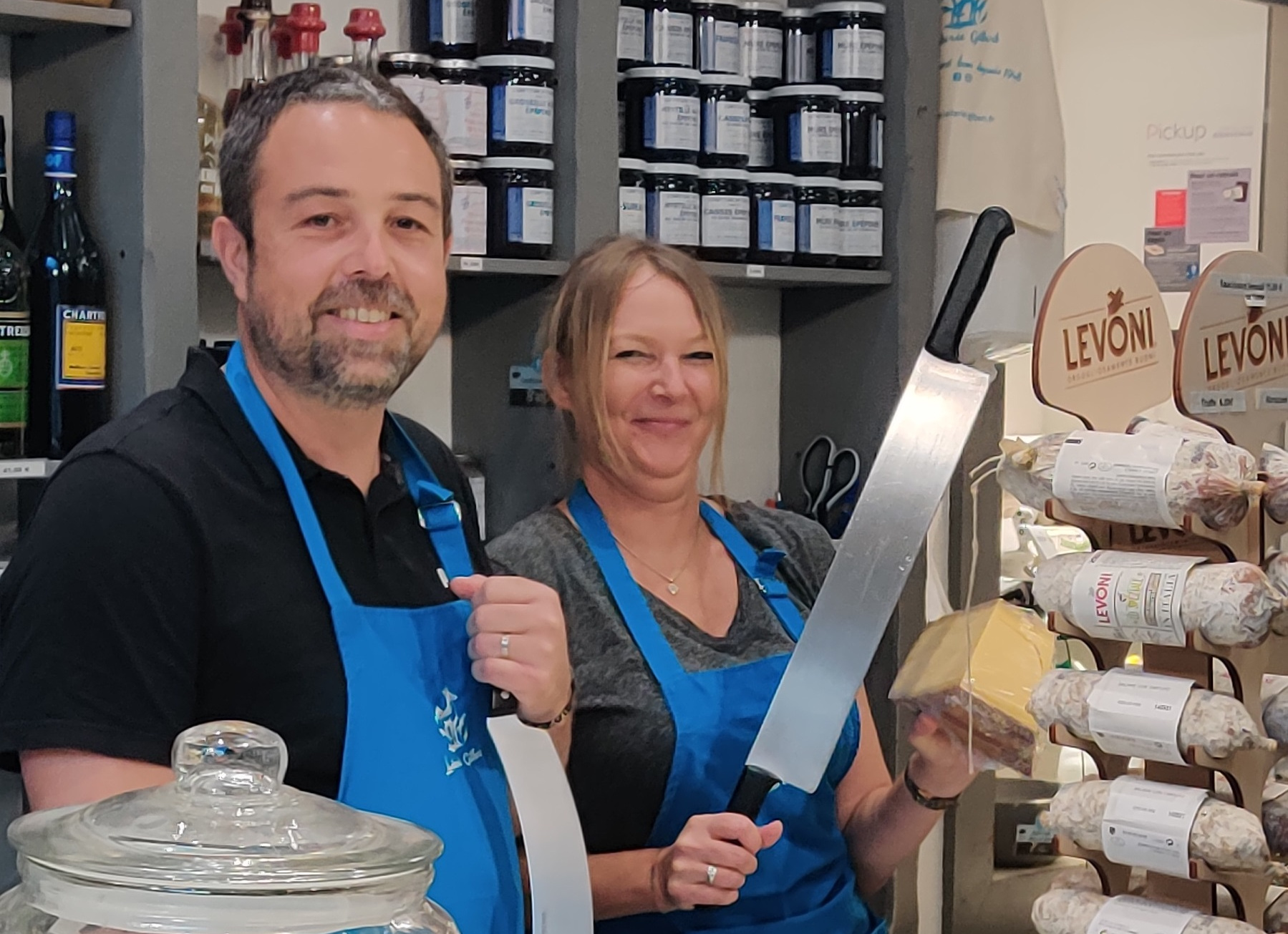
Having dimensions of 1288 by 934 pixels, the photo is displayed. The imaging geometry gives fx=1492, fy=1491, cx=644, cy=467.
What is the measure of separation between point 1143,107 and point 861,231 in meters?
1.06

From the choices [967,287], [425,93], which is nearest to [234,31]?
[425,93]

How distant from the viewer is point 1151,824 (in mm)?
1250

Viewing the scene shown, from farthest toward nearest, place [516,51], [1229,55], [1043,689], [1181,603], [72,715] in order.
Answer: [1229,55] → [516,51] → [1043,689] → [1181,603] → [72,715]

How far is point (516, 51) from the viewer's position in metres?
2.15

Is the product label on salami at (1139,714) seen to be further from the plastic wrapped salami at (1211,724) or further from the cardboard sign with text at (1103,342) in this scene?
the cardboard sign with text at (1103,342)

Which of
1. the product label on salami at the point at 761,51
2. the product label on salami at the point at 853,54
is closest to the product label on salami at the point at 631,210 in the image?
the product label on salami at the point at 761,51

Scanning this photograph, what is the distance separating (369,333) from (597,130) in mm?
996

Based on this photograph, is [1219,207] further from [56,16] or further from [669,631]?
[56,16]

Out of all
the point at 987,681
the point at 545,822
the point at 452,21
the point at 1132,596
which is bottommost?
the point at 545,822

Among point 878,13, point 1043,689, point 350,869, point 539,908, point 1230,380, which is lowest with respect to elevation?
point 539,908

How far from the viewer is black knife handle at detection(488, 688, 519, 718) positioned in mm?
1352

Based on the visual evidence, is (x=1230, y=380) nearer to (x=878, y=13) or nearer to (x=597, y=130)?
(x=597, y=130)

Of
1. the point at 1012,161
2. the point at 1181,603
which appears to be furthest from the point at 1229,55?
the point at 1181,603

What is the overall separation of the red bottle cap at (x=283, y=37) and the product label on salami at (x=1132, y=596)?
1172mm
